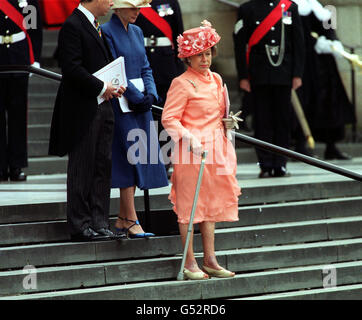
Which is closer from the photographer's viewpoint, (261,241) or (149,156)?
(149,156)

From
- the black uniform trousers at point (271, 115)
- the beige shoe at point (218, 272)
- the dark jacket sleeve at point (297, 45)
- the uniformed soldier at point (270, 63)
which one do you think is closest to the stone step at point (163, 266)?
the beige shoe at point (218, 272)

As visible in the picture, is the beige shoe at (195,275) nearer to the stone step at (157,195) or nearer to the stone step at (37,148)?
the stone step at (157,195)

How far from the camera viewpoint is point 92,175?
320 inches

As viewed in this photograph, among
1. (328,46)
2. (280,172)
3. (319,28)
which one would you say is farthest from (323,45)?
(280,172)

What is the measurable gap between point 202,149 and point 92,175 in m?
0.83

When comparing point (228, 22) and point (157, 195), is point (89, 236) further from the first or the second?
point (228, 22)

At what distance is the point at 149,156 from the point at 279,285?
4.64 feet

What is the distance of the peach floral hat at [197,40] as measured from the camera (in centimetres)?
808

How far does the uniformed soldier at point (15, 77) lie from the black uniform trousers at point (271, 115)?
2292mm
